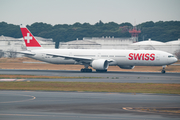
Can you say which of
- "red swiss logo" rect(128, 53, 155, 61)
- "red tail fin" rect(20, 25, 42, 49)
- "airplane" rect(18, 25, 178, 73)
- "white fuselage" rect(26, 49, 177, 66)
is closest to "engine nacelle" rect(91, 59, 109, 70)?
"airplane" rect(18, 25, 178, 73)

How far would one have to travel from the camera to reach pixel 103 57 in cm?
6519

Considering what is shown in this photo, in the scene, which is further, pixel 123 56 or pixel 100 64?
pixel 123 56

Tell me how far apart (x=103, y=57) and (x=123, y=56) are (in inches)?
180

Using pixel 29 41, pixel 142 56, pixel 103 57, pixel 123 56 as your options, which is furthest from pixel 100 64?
pixel 29 41

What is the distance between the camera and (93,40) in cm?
17000

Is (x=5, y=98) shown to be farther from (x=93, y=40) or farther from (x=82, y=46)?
(x=93, y=40)

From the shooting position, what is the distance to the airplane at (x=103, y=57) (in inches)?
2408

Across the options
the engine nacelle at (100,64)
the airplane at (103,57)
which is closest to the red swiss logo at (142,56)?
the airplane at (103,57)

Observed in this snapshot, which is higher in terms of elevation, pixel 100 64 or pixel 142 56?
Answer: pixel 142 56

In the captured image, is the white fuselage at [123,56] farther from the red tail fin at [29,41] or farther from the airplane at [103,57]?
the red tail fin at [29,41]

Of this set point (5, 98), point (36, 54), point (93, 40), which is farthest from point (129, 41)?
point (5, 98)

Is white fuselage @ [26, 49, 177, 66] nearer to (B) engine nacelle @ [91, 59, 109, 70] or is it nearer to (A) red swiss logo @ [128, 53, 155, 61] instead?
(A) red swiss logo @ [128, 53, 155, 61]

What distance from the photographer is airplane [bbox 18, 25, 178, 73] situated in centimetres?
6116

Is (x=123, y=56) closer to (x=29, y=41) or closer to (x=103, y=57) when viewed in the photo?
(x=103, y=57)
